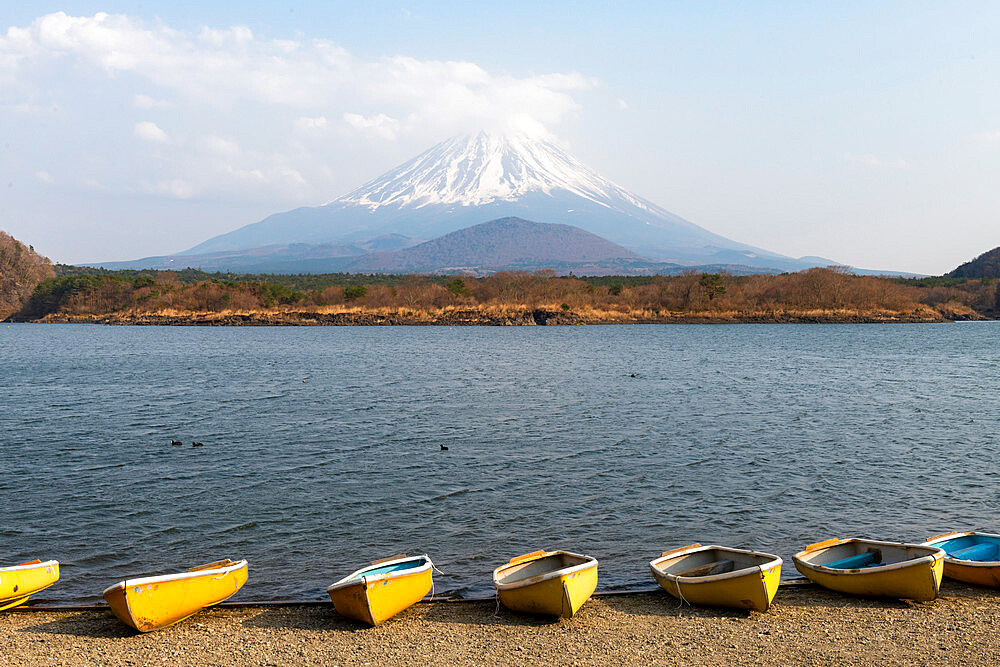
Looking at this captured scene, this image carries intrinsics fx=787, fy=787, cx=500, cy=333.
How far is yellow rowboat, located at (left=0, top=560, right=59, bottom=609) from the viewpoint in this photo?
1225 cm

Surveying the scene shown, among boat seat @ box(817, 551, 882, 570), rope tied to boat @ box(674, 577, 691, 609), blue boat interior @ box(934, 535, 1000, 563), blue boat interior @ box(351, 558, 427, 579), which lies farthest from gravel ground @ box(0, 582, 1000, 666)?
blue boat interior @ box(934, 535, 1000, 563)

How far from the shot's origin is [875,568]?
40.7 ft

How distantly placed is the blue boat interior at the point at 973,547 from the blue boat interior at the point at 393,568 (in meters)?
8.89

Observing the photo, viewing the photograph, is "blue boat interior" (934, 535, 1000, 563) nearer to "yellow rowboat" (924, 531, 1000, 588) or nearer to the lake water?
"yellow rowboat" (924, 531, 1000, 588)

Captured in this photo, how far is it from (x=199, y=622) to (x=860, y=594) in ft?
33.9

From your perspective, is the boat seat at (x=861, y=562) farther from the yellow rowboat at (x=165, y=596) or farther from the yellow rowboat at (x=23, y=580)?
the yellow rowboat at (x=23, y=580)

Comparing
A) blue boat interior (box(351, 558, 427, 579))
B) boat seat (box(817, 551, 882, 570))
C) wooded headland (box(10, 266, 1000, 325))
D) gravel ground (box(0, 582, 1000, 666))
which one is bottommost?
gravel ground (box(0, 582, 1000, 666))

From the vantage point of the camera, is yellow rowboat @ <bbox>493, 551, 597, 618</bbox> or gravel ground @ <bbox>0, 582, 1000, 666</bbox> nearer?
gravel ground @ <bbox>0, 582, 1000, 666</bbox>

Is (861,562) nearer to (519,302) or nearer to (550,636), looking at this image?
(550,636)

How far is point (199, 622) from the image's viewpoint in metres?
11.8

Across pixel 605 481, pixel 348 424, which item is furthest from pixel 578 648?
pixel 348 424

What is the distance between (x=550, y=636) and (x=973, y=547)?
7.84 meters

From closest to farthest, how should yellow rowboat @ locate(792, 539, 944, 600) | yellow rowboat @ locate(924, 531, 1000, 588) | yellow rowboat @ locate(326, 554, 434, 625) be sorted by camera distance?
yellow rowboat @ locate(326, 554, 434, 625) → yellow rowboat @ locate(792, 539, 944, 600) → yellow rowboat @ locate(924, 531, 1000, 588)

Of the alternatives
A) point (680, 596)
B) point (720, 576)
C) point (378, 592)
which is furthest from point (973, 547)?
point (378, 592)
